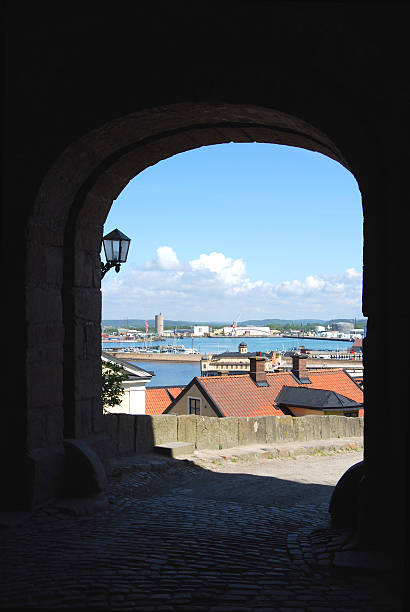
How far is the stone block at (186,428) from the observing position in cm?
816

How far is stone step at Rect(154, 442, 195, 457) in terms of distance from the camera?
7555mm

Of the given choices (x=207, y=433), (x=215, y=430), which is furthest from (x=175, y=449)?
(x=215, y=430)

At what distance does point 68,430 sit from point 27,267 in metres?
1.47

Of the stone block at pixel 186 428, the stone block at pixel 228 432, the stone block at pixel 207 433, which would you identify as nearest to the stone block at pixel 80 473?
the stone block at pixel 186 428

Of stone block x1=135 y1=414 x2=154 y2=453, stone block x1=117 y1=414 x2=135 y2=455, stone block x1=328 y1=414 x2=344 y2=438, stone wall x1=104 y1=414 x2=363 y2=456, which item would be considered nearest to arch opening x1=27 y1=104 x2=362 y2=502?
stone block x1=117 y1=414 x2=135 y2=455

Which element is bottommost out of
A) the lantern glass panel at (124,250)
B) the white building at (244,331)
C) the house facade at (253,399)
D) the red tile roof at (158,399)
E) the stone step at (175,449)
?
the red tile roof at (158,399)

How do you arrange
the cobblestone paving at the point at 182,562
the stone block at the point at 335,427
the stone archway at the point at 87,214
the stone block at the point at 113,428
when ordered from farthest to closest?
the stone block at the point at 335,427, the stone block at the point at 113,428, the stone archway at the point at 87,214, the cobblestone paving at the point at 182,562

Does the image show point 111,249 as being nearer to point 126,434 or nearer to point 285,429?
point 126,434

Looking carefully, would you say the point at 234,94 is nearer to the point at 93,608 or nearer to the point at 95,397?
the point at 95,397

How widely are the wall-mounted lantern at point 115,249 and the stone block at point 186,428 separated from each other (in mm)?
2363

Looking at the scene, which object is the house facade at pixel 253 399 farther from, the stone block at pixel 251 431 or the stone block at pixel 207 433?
the stone block at pixel 207 433

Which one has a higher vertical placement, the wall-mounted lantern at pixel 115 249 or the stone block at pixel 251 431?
the wall-mounted lantern at pixel 115 249

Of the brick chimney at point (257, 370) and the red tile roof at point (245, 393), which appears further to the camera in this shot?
the brick chimney at point (257, 370)

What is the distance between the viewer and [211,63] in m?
4.26
